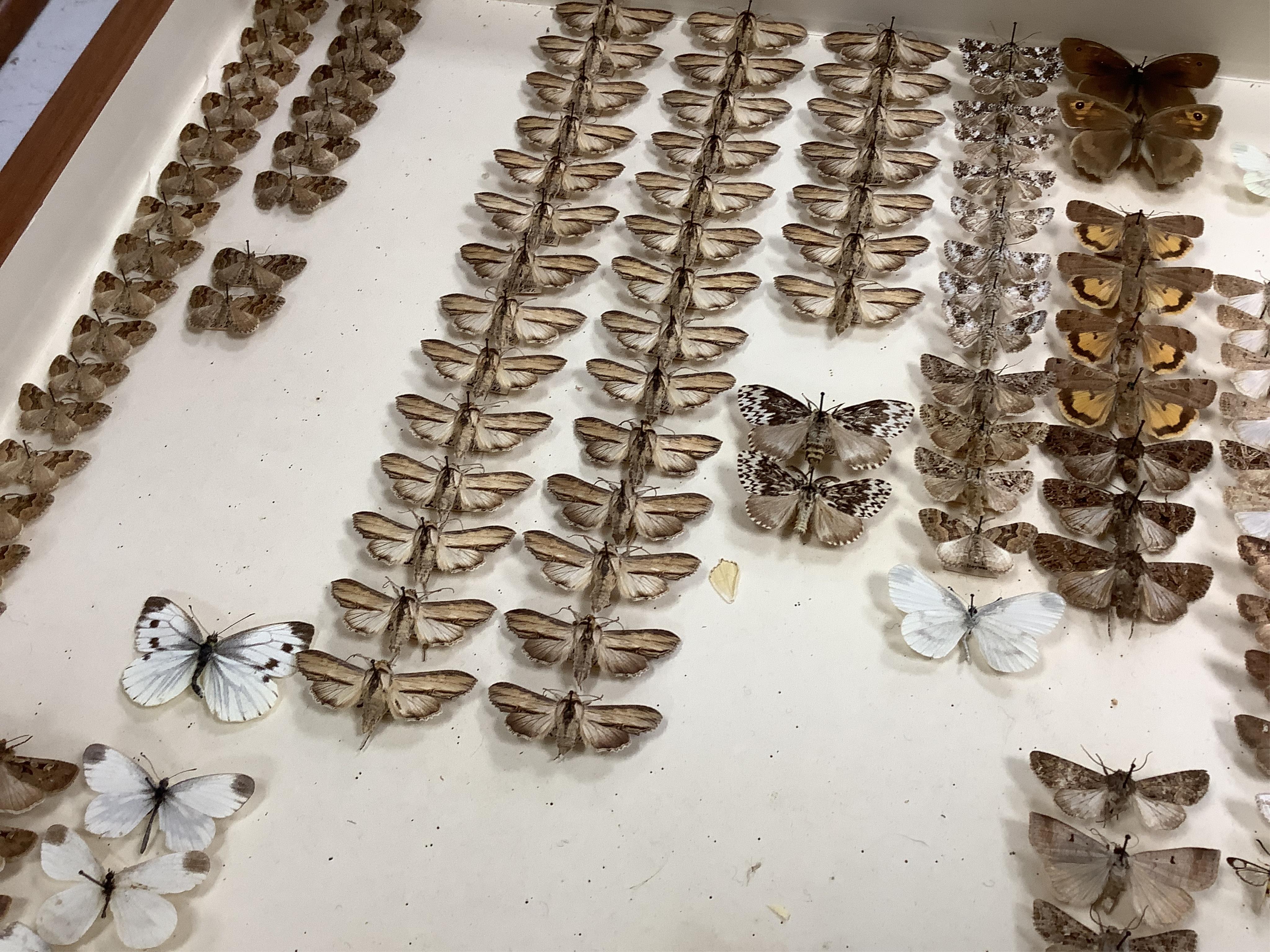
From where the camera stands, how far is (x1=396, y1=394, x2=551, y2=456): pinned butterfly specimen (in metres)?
→ 2.33

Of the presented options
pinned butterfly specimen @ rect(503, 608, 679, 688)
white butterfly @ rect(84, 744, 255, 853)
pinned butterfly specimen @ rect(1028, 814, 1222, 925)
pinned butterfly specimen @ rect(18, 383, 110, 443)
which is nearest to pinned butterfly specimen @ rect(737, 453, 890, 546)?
pinned butterfly specimen @ rect(503, 608, 679, 688)

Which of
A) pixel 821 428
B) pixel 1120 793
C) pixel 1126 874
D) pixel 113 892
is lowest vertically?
pixel 113 892

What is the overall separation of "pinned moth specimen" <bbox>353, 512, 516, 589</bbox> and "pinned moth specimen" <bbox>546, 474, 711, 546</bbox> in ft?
0.52

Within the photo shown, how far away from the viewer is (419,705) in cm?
204

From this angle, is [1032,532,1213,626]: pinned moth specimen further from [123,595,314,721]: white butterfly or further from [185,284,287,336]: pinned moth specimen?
[185,284,287,336]: pinned moth specimen

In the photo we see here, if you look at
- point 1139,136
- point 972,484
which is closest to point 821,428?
point 972,484

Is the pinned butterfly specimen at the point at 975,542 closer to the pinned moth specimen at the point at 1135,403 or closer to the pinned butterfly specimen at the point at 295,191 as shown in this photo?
the pinned moth specimen at the point at 1135,403

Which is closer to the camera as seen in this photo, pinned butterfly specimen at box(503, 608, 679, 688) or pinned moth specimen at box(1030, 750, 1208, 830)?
pinned moth specimen at box(1030, 750, 1208, 830)

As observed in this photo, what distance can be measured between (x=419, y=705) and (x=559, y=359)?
0.90 m

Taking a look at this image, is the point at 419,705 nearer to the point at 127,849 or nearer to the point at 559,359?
the point at 127,849

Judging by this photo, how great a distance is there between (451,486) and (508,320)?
488 millimetres

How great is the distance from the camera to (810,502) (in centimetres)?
220

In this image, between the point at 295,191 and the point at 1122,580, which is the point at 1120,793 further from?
the point at 295,191

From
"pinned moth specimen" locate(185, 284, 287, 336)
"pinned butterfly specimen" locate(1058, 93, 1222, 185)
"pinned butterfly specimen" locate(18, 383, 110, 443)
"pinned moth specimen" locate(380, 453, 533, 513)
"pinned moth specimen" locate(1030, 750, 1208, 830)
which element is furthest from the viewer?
"pinned butterfly specimen" locate(1058, 93, 1222, 185)
